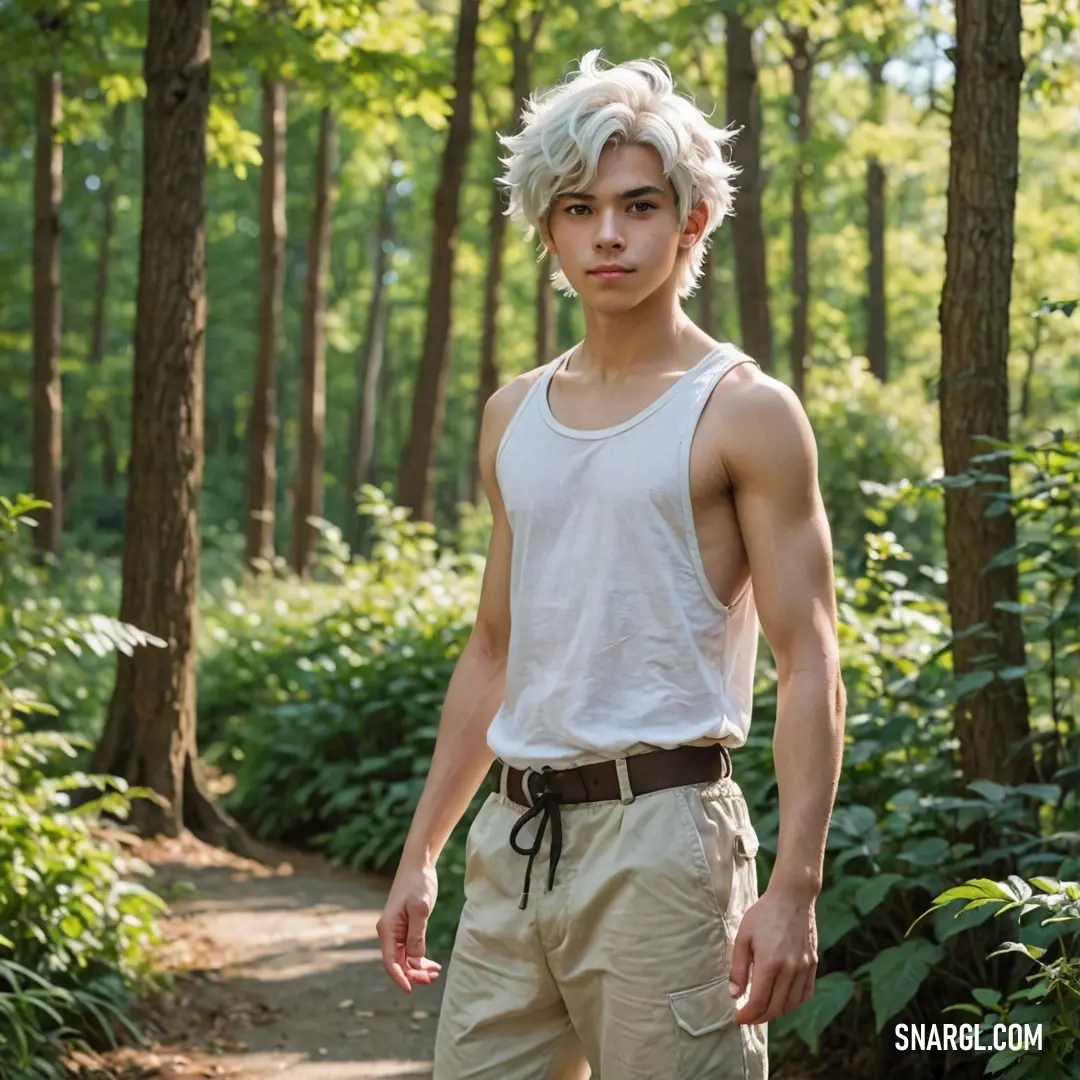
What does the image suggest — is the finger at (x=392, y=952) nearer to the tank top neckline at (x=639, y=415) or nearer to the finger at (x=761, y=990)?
the finger at (x=761, y=990)

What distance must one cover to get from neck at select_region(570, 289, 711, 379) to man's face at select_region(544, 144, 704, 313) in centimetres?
4

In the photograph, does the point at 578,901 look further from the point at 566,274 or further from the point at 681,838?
the point at 566,274

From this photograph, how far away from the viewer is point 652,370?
2.71 m

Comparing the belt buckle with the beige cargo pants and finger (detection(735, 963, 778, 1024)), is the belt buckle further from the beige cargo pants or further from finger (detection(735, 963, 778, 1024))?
finger (detection(735, 963, 778, 1024))

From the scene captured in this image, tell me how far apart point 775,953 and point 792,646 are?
47cm

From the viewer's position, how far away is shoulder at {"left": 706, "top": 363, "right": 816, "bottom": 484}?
2.50 m

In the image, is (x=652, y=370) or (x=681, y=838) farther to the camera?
(x=652, y=370)

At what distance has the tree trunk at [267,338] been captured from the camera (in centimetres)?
1823

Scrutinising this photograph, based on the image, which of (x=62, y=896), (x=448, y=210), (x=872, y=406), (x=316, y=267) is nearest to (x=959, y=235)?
(x=62, y=896)

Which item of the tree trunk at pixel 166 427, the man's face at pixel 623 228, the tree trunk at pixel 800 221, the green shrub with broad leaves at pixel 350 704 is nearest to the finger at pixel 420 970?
the man's face at pixel 623 228

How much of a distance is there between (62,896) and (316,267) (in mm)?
15982

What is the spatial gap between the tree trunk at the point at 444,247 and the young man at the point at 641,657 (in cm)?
1245

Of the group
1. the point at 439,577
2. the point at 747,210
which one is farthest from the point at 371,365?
the point at 439,577

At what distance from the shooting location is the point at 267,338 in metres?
18.7
